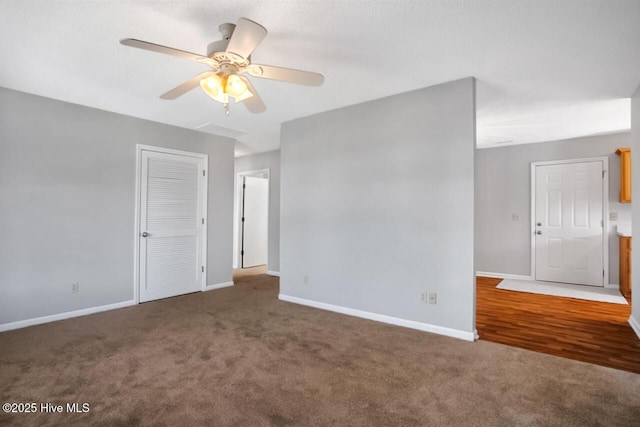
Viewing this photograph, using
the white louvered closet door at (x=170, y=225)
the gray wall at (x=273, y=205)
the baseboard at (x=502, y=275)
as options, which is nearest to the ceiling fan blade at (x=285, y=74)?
the white louvered closet door at (x=170, y=225)

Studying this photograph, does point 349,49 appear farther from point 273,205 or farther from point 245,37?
point 273,205

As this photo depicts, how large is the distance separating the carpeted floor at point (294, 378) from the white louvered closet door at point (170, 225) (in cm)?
111

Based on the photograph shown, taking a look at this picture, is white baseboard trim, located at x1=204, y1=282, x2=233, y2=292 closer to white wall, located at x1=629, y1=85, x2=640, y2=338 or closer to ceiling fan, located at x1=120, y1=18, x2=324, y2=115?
ceiling fan, located at x1=120, y1=18, x2=324, y2=115

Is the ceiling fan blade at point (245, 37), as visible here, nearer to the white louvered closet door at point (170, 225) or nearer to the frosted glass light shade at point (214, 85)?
the frosted glass light shade at point (214, 85)

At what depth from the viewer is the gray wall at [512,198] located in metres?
5.21

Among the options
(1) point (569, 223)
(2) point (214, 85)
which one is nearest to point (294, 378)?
(2) point (214, 85)

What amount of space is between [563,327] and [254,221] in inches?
223

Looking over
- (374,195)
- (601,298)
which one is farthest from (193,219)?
(601,298)

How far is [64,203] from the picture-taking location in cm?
368

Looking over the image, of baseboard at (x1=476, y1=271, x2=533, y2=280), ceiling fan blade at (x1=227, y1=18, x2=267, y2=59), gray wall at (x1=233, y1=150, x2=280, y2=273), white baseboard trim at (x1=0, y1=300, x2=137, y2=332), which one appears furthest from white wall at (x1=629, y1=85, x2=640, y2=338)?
white baseboard trim at (x1=0, y1=300, x2=137, y2=332)

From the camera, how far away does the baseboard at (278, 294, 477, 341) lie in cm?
308

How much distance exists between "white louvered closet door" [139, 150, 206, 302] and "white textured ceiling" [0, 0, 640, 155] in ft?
2.98

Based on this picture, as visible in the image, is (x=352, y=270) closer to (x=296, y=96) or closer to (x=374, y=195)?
(x=374, y=195)

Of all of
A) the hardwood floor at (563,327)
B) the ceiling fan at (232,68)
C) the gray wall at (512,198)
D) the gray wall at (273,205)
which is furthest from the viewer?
the gray wall at (273,205)
